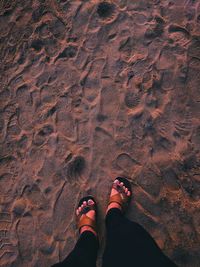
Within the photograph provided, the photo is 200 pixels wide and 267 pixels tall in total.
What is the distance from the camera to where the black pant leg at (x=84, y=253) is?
2.45 meters

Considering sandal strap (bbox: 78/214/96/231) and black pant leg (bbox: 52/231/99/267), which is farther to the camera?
sandal strap (bbox: 78/214/96/231)

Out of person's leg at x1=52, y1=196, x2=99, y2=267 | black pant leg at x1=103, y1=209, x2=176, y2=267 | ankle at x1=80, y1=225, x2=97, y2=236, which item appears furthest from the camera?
ankle at x1=80, y1=225, x2=97, y2=236

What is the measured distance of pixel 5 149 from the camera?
123 inches

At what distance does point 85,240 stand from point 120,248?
1.20 feet

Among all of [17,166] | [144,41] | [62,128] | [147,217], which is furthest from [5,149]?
[144,41]

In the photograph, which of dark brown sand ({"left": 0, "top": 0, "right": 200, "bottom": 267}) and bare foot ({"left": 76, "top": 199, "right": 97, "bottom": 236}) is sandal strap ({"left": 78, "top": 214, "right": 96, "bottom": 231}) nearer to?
bare foot ({"left": 76, "top": 199, "right": 97, "bottom": 236})

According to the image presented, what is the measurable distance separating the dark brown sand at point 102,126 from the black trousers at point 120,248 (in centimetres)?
15

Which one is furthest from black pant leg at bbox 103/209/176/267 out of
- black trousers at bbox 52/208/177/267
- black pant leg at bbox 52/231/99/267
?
black pant leg at bbox 52/231/99/267

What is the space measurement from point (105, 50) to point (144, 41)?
459 mm

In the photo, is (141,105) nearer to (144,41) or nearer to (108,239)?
(144,41)

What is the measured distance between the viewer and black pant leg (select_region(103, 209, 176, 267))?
2354mm

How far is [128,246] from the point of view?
246 cm

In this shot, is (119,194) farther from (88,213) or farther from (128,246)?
(128,246)

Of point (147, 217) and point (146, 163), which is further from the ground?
point (146, 163)
